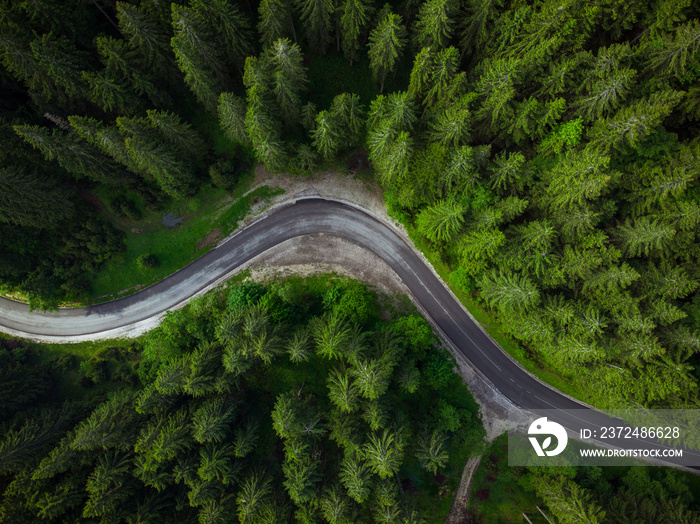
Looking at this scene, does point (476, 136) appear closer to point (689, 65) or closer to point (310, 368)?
point (689, 65)

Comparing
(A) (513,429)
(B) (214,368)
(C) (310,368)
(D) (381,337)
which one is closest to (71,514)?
(B) (214,368)

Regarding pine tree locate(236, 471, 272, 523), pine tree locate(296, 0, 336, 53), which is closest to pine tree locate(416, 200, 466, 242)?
pine tree locate(296, 0, 336, 53)

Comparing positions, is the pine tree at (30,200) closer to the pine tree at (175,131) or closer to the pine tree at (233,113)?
the pine tree at (175,131)

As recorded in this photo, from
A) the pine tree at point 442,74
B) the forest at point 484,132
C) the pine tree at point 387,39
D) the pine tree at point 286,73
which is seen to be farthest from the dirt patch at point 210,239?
the pine tree at point 442,74

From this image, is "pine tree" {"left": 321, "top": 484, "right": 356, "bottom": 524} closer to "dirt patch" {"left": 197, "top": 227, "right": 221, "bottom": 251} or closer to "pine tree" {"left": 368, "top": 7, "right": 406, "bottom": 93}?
"dirt patch" {"left": 197, "top": 227, "right": 221, "bottom": 251}

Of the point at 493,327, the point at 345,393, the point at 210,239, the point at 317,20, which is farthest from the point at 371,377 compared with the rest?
the point at 317,20
